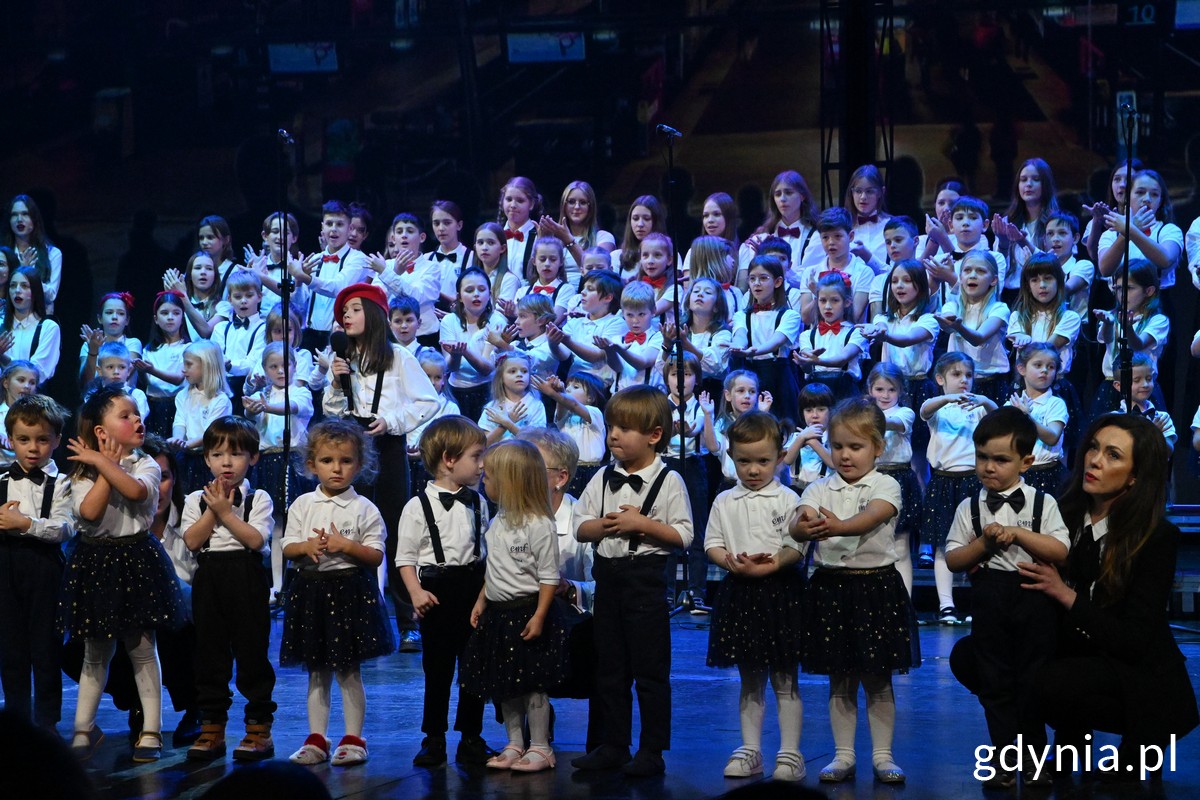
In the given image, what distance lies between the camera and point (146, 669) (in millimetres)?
4520

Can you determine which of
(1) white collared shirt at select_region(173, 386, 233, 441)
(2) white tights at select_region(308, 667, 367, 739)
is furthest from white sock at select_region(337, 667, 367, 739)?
(1) white collared shirt at select_region(173, 386, 233, 441)

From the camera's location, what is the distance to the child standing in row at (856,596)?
158 inches

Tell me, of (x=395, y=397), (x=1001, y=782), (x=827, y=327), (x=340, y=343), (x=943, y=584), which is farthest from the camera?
(x=827, y=327)

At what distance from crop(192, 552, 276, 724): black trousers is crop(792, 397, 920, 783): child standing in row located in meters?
1.58

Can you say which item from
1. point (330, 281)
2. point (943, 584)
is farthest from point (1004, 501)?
point (330, 281)

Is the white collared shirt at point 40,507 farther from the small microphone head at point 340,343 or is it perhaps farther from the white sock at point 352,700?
the small microphone head at point 340,343

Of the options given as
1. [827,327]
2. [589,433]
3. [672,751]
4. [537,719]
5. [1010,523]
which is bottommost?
[672,751]

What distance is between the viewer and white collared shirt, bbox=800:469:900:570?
13.5 feet

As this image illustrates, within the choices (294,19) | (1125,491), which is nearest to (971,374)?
(1125,491)

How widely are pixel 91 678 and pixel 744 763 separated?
1976mm

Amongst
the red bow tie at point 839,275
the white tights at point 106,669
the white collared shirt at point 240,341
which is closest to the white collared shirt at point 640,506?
the white tights at point 106,669

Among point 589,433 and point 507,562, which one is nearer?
point 507,562

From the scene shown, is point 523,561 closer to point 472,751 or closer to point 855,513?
point 472,751

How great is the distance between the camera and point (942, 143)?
32.6 ft
